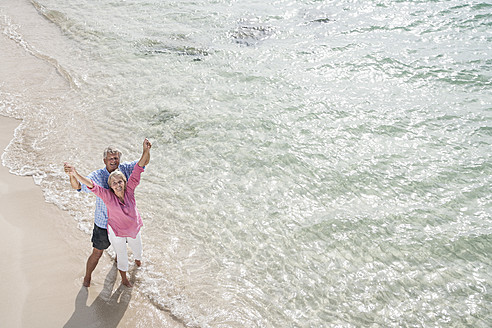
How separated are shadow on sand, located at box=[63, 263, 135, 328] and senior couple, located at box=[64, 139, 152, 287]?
33 centimetres

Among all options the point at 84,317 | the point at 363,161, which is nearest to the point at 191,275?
the point at 84,317

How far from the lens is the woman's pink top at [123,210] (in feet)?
16.7

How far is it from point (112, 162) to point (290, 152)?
4376 millimetres

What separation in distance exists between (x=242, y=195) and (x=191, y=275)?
6.85 feet

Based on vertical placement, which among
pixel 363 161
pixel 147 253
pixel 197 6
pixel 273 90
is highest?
pixel 197 6

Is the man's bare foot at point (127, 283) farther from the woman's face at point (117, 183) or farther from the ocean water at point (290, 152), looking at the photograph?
the woman's face at point (117, 183)

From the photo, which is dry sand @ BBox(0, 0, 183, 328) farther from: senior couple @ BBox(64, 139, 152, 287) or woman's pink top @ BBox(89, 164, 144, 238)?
woman's pink top @ BBox(89, 164, 144, 238)

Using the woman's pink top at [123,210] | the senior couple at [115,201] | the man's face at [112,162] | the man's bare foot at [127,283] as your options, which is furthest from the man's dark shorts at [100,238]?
the man's face at [112,162]

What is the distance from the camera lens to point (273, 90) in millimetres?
11086

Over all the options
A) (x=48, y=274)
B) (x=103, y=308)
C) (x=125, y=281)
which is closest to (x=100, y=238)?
(x=125, y=281)

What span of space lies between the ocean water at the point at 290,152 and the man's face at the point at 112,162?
1.63 meters

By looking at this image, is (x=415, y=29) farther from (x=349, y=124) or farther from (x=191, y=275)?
(x=191, y=275)

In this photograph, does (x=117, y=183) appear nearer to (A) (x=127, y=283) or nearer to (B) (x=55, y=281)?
(A) (x=127, y=283)

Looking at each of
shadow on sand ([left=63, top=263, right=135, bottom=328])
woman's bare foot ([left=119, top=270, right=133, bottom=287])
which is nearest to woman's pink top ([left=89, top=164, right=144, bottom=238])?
woman's bare foot ([left=119, top=270, right=133, bottom=287])
